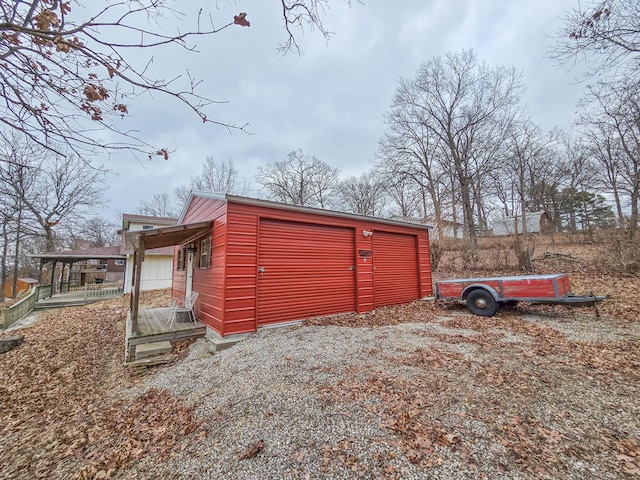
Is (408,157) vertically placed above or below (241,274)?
above

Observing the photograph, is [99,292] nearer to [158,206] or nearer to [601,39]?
[158,206]

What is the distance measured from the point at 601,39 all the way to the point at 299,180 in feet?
70.8

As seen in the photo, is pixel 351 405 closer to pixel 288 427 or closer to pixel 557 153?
pixel 288 427

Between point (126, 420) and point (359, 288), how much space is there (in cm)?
577

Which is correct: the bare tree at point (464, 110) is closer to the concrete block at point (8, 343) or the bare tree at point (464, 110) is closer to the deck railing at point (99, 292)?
the concrete block at point (8, 343)

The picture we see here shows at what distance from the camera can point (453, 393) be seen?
115 inches

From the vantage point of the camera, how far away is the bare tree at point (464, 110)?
14.8 m

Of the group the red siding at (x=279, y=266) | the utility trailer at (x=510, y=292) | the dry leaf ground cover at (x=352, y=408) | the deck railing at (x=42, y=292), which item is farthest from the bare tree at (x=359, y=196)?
the deck railing at (x=42, y=292)

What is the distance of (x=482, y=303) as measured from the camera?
6.61 m

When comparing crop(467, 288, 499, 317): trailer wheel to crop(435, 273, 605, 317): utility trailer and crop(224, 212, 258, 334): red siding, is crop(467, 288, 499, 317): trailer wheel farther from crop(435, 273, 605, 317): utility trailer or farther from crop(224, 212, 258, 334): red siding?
crop(224, 212, 258, 334): red siding

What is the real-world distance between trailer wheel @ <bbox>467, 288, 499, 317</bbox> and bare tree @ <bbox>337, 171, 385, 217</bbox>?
19.4 m

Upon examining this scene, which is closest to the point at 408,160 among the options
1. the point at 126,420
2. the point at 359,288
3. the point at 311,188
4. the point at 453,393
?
the point at 311,188

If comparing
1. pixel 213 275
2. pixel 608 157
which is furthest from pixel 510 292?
pixel 608 157

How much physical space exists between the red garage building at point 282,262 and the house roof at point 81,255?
12.1 metres
